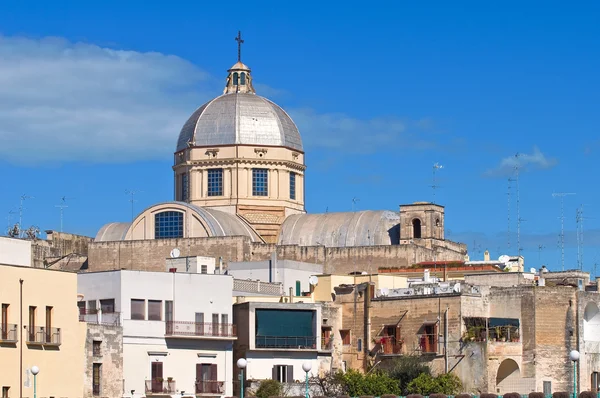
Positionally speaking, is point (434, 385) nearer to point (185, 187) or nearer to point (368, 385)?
point (368, 385)

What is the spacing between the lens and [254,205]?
3836 inches

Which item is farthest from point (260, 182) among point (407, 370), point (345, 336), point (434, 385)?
point (434, 385)

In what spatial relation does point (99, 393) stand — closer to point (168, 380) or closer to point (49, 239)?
point (168, 380)

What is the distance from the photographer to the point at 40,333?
6203 centimetres

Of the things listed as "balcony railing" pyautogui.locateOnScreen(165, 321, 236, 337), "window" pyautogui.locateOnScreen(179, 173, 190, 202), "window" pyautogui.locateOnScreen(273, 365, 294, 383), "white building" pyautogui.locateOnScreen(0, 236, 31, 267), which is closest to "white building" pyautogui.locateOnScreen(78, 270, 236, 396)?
"balcony railing" pyautogui.locateOnScreen(165, 321, 236, 337)

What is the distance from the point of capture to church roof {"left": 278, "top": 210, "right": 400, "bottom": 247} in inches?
3762

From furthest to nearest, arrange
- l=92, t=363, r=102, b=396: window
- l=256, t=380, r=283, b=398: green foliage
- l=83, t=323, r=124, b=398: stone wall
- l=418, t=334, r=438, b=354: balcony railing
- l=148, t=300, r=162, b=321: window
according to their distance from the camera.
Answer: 1. l=418, t=334, r=438, b=354: balcony railing
2. l=256, t=380, r=283, b=398: green foliage
3. l=148, t=300, r=162, b=321: window
4. l=92, t=363, r=102, b=396: window
5. l=83, t=323, r=124, b=398: stone wall

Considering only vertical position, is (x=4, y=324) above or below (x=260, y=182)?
below

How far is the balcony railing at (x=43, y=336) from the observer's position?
61.6 m

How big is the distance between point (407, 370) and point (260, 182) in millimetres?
28866

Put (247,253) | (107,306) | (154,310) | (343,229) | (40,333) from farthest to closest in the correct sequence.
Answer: (343,229) → (247,253) → (154,310) → (107,306) → (40,333)

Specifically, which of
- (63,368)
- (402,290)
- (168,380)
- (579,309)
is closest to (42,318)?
(63,368)

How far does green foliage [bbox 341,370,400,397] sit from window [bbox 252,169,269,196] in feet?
93.0

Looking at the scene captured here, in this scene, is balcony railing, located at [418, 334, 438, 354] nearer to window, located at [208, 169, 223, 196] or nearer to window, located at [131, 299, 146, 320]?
window, located at [131, 299, 146, 320]
